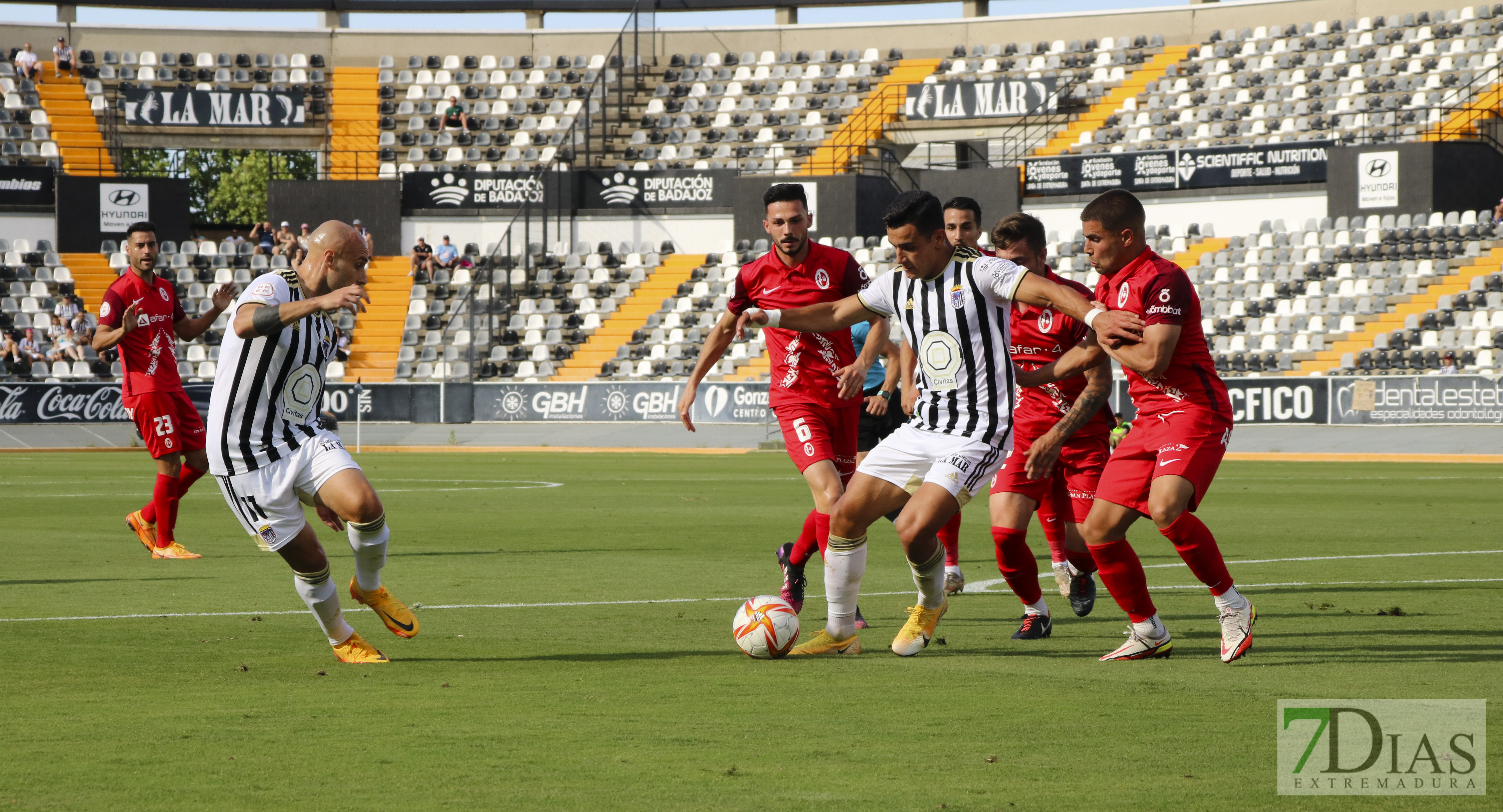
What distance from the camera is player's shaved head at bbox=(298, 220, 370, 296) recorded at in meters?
6.85

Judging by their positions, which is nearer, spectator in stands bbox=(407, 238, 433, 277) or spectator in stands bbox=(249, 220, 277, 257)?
spectator in stands bbox=(249, 220, 277, 257)

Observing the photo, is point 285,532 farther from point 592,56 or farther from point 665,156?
point 592,56

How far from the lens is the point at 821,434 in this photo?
8.70 m

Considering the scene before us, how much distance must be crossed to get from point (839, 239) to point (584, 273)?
22.9 feet

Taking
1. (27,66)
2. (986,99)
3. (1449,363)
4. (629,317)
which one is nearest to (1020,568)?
(1449,363)

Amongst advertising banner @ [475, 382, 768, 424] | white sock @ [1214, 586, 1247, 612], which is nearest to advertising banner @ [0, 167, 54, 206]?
advertising banner @ [475, 382, 768, 424]

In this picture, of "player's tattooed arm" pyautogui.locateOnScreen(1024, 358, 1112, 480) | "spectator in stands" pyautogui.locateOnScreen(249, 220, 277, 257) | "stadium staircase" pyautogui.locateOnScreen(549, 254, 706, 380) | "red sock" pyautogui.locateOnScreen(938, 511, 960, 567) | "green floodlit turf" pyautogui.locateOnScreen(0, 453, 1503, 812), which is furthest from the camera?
"spectator in stands" pyautogui.locateOnScreen(249, 220, 277, 257)

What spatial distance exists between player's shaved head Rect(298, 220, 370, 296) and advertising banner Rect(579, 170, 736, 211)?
38.2 m

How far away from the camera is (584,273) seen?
42.5m

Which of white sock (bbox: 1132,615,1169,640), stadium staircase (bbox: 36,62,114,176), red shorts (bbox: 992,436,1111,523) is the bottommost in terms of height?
white sock (bbox: 1132,615,1169,640)

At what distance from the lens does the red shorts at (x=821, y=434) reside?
8672mm

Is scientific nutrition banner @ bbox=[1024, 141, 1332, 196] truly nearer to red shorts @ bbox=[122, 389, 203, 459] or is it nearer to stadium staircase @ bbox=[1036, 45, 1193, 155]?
stadium staircase @ bbox=[1036, 45, 1193, 155]

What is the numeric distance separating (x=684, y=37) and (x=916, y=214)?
4525 centimetres

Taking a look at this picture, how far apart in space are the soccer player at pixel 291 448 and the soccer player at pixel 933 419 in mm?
2113
